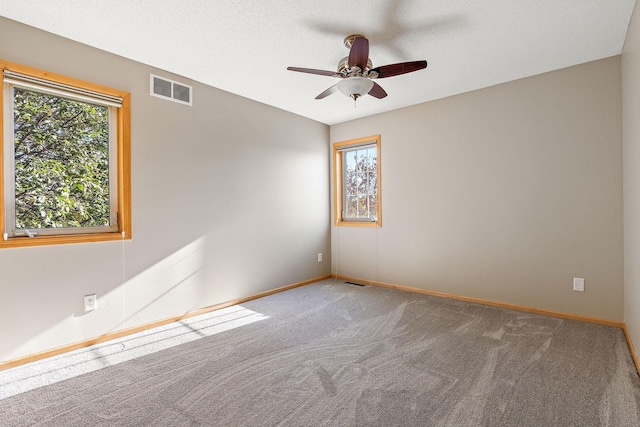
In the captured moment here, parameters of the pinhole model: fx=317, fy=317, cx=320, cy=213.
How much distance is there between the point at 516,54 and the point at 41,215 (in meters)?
4.22

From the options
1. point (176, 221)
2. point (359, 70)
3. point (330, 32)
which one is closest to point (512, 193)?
point (359, 70)

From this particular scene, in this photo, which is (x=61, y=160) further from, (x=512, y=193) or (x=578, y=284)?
(x=578, y=284)

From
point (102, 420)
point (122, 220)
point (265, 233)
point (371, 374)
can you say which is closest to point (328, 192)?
point (265, 233)

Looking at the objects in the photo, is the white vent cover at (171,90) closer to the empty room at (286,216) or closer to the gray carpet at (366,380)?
the empty room at (286,216)

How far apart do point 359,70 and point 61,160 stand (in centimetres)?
250

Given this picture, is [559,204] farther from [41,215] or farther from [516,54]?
[41,215]

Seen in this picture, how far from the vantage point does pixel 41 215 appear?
2.47 m

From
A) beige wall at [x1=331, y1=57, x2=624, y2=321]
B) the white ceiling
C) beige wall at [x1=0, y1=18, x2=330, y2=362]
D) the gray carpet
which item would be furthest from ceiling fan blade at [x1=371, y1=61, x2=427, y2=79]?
the gray carpet

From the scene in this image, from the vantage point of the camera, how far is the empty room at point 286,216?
200 cm

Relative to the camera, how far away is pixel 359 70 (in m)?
2.50

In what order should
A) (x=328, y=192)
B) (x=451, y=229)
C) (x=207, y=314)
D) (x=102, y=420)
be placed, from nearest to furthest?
(x=102, y=420), (x=207, y=314), (x=451, y=229), (x=328, y=192)

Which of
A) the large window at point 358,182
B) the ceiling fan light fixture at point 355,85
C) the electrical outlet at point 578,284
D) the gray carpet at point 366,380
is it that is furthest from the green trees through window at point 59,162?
the electrical outlet at point 578,284

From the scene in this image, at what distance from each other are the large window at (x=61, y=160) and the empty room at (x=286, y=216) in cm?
2

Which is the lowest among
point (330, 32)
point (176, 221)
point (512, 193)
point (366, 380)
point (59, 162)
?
point (366, 380)
